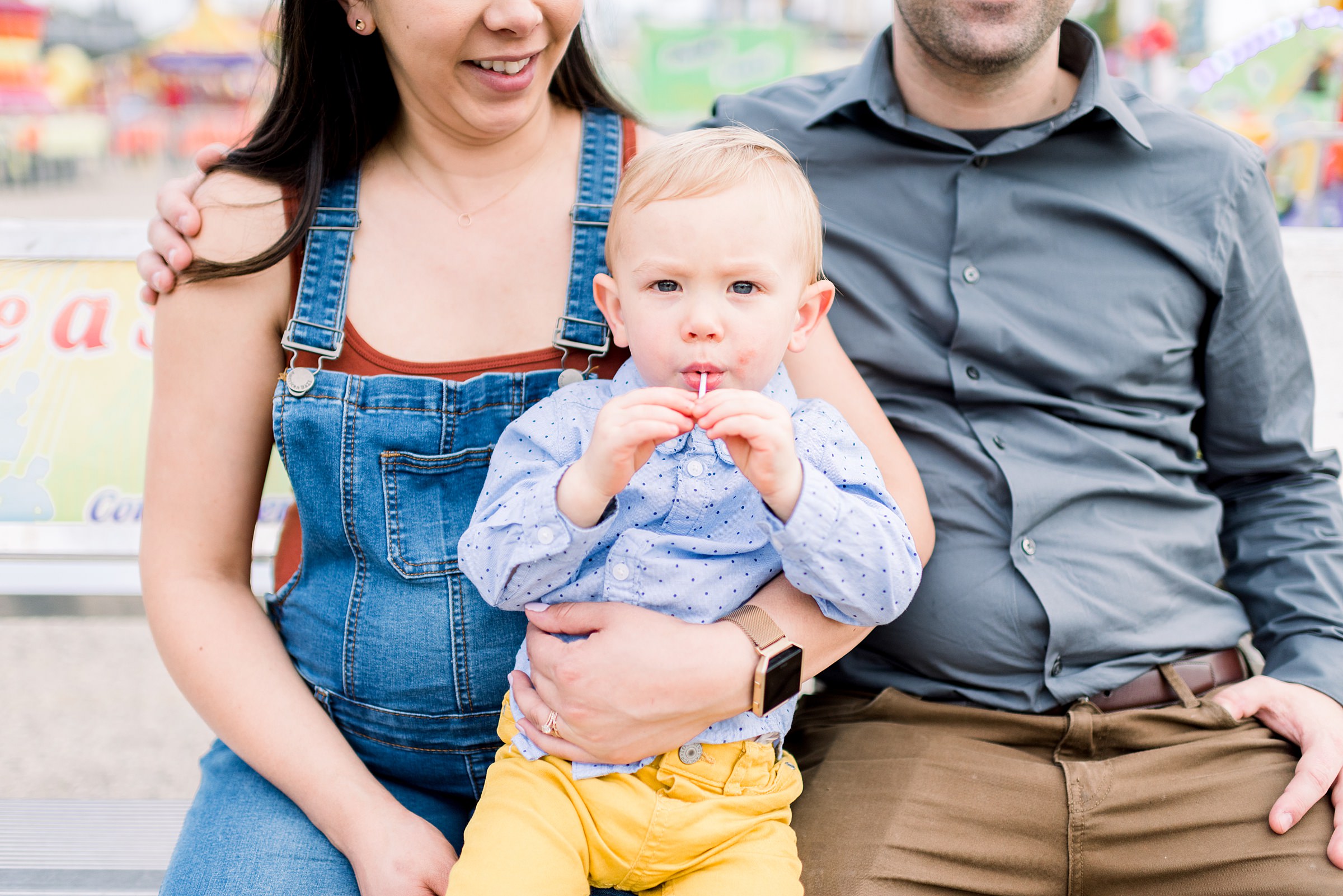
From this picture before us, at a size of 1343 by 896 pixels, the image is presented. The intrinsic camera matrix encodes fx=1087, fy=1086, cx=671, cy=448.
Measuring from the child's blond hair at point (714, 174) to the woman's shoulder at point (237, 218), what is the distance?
583mm

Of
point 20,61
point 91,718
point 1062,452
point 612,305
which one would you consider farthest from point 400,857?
point 20,61

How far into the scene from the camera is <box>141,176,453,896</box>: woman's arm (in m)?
1.71

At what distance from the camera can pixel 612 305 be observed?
1.60m

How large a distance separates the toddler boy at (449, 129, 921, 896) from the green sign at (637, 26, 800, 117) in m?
9.29

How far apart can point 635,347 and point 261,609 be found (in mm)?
831

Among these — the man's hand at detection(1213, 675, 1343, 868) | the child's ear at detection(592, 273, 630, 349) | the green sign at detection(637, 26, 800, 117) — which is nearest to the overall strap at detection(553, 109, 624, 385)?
the child's ear at detection(592, 273, 630, 349)

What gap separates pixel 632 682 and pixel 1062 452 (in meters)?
0.99

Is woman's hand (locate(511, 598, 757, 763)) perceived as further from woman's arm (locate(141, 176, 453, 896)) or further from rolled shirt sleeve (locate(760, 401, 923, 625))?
woman's arm (locate(141, 176, 453, 896))

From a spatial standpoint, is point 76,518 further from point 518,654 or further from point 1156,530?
point 1156,530

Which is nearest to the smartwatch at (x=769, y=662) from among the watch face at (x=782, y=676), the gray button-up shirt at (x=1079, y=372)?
the watch face at (x=782, y=676)

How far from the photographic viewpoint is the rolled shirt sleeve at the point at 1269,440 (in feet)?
6.66

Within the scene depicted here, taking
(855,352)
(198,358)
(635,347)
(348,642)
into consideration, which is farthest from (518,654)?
(855,352)

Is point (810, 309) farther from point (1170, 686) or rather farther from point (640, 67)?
point (640, 67)

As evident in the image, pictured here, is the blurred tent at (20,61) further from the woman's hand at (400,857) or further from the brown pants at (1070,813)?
the brown pants at (1070,813)
